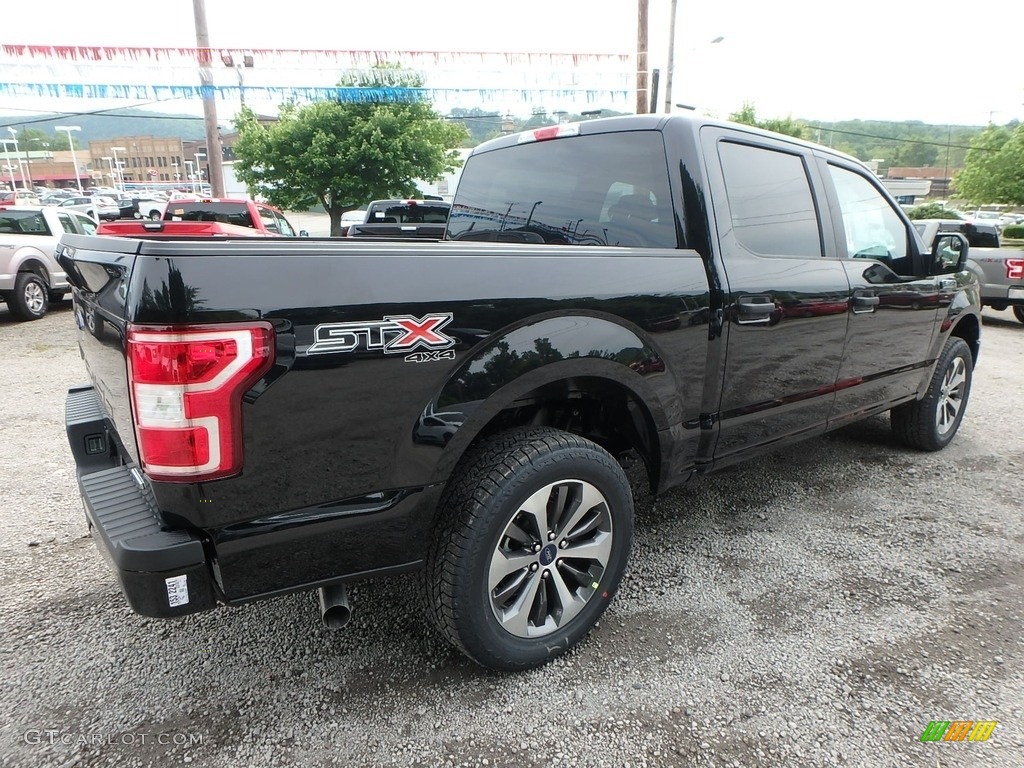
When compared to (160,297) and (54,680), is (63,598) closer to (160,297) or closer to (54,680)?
(54,680)

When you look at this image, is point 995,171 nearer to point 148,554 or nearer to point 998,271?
point 998,271

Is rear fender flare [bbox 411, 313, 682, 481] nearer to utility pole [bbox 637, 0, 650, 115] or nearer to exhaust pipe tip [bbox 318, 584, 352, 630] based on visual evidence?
exhaust pipe tip [bbox 318, 584, 352, 630]

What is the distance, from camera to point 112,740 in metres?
2.00

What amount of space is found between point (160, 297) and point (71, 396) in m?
1.52

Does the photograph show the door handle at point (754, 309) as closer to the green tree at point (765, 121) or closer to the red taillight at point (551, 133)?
the red taillight at point (551, 133)

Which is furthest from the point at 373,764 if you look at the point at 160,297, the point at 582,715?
the point at 160,297

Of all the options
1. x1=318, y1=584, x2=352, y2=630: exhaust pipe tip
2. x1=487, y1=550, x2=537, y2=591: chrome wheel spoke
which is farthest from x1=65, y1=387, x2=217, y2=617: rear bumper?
x1=487, y1=550, x2=537, y2=591: chrome wheel spoke

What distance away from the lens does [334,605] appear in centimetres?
194

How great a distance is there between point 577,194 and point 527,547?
63.5 inches

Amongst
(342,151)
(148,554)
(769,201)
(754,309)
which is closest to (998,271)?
(769,201)

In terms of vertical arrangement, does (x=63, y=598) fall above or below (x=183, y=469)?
below

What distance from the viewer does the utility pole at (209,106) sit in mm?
11750

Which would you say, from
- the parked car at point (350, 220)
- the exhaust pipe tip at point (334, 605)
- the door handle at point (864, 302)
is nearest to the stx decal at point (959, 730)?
the exhaust pipe tip at point (334, 605)

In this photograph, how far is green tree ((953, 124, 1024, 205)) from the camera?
34500 mm
